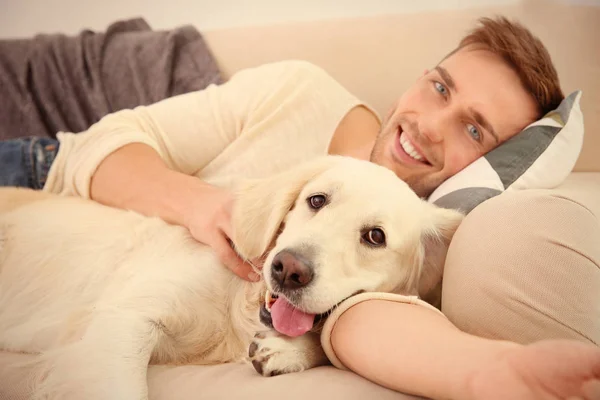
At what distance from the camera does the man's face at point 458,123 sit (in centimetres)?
161

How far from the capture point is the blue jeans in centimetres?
181

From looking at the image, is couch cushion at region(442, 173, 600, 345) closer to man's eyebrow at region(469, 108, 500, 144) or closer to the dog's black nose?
the dog's black nose

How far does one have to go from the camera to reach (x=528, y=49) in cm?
163

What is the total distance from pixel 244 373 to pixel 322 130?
3.58 feet

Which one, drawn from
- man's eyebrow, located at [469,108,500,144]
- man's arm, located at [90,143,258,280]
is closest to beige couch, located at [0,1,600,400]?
man's arm, located at [90,143,258,280]

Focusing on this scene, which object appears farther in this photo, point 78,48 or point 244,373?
point 78,48

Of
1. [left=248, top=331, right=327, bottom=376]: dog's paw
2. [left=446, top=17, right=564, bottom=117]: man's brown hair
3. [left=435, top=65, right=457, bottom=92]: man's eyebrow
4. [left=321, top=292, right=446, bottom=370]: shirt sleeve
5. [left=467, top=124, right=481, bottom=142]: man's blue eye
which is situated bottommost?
[left=248, top=331, right=327, bottom=376]: dog's paw

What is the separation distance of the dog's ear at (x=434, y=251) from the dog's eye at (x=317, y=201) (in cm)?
28

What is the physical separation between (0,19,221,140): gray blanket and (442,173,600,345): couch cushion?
1667 millimetres

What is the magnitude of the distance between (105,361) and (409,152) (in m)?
1.17

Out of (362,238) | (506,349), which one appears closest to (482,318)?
(506,349)

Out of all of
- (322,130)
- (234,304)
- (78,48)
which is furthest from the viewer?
(78,48)

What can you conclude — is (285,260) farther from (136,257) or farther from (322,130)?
(322,130)

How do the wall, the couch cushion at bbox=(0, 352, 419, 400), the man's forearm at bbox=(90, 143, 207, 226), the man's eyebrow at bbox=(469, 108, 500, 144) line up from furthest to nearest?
the wall < the man's eyebrow at bbox=(469, 108, 500, 144) < the man's forearm at bbox=(90, 143, 207, 226) < the couch cushion at bbox=(0, 352, 419, 400)
